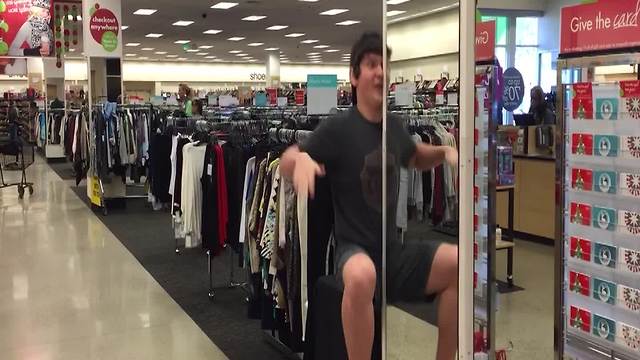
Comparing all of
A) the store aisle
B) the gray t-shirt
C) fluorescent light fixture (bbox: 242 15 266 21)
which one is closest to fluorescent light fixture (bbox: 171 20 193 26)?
fluorescent light fixture (bbox: 242 15 266 21)

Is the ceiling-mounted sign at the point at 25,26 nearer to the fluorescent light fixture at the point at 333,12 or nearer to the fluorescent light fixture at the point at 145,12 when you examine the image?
the fluorescent light fixture at the point at 145,12

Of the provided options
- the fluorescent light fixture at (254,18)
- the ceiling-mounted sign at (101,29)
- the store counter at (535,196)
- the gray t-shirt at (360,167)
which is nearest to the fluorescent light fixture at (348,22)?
the fluorescent light fixture at (254,18)

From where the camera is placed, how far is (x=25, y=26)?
13.7 m

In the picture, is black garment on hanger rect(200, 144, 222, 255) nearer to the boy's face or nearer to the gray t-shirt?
the gray t-shirt

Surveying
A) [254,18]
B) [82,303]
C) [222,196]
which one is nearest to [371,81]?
[222,196]

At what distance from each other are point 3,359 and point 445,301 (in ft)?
11.9

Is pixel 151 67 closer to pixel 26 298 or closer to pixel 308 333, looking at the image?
pixel 26 298

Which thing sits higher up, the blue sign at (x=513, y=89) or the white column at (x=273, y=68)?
the white column at (x=273, y=68)

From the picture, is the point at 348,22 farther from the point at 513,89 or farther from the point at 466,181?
the point at 466,181

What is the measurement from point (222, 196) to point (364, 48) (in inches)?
122

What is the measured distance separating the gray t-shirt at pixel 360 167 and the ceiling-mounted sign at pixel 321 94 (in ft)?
7.48

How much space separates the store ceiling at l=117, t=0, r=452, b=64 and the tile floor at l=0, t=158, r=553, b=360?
5695 millimetres

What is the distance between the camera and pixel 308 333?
3.40m

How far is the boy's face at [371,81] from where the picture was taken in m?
1.92
